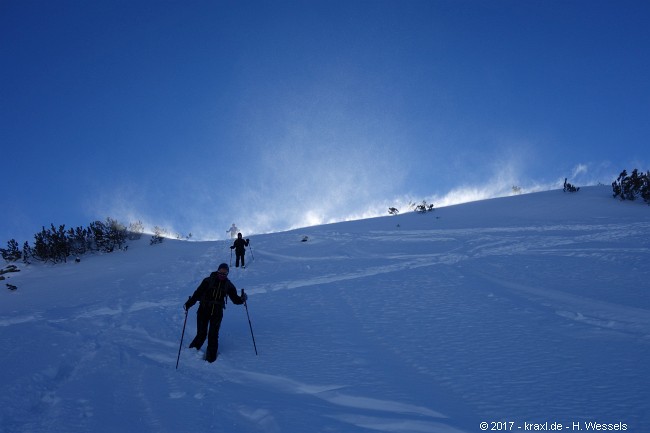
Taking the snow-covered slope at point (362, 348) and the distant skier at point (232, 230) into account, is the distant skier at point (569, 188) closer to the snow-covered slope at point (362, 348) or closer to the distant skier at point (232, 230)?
the snow-covered slope at point (362, 348)

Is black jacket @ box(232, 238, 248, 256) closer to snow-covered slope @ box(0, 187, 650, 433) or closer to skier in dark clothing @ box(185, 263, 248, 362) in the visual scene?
snow-covered slope @ box(0, 187, 650, 433)

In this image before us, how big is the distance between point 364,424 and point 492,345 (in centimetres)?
252

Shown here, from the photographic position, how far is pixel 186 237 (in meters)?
25.9

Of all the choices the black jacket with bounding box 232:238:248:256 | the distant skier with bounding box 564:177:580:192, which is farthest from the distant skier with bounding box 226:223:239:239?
the distant skier with bounding box 564:177:580:192

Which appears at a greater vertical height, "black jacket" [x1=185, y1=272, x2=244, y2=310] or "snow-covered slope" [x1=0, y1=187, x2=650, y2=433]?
"black jacket" [x1=185, y1=272, x2=244, y2=310]

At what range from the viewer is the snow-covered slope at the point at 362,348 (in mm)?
Result: 3371

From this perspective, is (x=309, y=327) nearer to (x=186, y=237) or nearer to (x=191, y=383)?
(x=191, y=383)

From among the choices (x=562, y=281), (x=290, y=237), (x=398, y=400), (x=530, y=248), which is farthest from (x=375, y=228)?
(x=398, y=400)

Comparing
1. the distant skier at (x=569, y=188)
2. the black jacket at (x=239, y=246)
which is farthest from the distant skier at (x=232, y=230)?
the distant skier at (x=569, y=188)

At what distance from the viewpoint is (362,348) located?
16.8ft

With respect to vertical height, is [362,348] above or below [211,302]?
below

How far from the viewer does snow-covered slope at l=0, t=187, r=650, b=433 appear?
11.1ft

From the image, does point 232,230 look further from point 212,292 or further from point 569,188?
point 569,188

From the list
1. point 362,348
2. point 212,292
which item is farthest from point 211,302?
point 362,348
